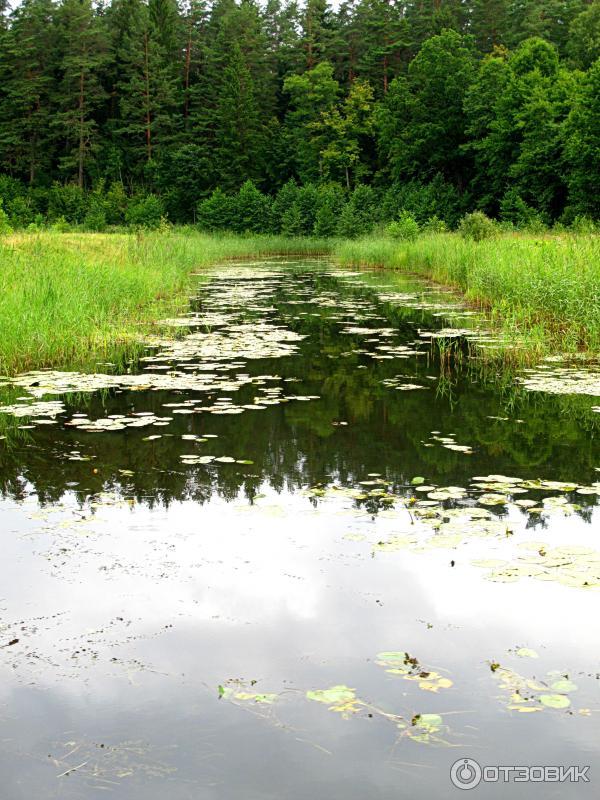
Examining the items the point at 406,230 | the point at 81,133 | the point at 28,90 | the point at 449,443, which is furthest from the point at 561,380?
the point at 28,90

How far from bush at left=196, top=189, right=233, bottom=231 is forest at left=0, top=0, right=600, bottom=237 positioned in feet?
0.29

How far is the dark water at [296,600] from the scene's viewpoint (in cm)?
272

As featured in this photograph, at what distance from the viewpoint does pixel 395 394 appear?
8.40m

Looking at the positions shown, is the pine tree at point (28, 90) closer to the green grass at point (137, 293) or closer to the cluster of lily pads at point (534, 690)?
the green grass at point (137, 293)

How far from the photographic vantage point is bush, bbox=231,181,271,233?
50.6m

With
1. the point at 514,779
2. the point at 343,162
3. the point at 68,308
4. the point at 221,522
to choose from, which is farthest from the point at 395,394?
the point at 343,162

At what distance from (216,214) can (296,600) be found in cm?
4883

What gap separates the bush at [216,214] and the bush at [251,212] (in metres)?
0.36

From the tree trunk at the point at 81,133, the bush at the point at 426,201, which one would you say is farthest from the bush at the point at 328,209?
the tree trunk at the point at 81,133

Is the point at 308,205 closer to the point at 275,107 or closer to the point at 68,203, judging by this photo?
the point at 68,203

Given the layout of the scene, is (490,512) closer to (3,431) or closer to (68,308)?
(3,431)

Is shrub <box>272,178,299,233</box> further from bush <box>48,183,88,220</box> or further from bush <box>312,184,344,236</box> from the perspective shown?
bush <box>48,183,88,220</box>
